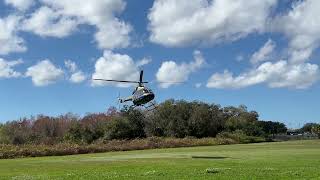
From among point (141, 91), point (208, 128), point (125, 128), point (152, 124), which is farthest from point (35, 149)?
point (208, 128)

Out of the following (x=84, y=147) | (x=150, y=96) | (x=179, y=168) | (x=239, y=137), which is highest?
(x=150, y=96)

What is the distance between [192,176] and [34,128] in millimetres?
122081

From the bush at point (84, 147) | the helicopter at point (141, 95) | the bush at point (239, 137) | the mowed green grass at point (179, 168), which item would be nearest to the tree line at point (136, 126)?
the bush at point (239, 137)

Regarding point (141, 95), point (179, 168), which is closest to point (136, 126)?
point (141, 95)

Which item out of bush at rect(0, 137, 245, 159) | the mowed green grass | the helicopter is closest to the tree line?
bush at rect(0, 137, 245, 159)

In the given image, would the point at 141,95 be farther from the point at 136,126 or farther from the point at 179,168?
the point at 136,126

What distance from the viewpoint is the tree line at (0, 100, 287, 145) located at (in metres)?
125

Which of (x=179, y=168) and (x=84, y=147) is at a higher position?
(x=84, y=147)

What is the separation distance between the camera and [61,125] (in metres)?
144

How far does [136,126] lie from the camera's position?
12731cm

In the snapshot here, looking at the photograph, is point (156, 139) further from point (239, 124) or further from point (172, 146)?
point (239, 124)

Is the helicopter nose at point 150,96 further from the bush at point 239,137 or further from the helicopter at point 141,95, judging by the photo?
the bush at point 239,137

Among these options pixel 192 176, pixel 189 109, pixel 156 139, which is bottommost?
pixel 192 176

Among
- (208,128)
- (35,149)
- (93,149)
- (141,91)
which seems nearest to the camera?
(141,91)
